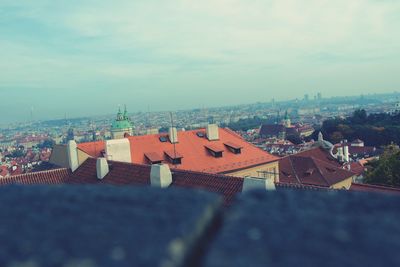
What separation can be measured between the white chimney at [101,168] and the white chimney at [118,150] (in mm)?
3994

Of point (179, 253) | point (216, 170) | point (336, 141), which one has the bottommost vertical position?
point (336, 141)

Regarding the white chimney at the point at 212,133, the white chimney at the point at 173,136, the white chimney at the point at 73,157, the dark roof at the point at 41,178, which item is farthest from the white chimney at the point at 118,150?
the white chimney at the point at 212,133

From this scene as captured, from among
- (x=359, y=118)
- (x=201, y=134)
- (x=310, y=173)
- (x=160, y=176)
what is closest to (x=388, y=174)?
(x=310, y=173)

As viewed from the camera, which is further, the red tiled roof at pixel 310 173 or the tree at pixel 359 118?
the tree at pixel 359 118

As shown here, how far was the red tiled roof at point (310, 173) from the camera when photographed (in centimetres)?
3188

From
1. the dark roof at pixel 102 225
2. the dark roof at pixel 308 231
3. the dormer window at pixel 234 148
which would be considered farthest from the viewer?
the dormer window at pixel 234 148

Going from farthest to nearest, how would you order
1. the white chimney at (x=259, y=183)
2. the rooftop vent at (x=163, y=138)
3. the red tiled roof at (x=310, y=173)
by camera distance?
the red tiled roof at (x=310, y=173) < the rooftop vent at (x=163, y=138) < the white chimney at (x=259, y=183)

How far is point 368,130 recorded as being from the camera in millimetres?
89750

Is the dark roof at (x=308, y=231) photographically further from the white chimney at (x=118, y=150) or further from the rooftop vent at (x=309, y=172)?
the rooftop vent at (x=309, y=172)

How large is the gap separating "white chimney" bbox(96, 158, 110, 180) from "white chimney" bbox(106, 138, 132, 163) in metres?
3.99

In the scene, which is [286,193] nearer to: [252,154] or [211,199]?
[211,199]

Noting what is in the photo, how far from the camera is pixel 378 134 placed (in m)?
87.0

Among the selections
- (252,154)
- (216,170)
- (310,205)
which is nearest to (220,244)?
(310,205)

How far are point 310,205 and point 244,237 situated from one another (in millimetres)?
501
